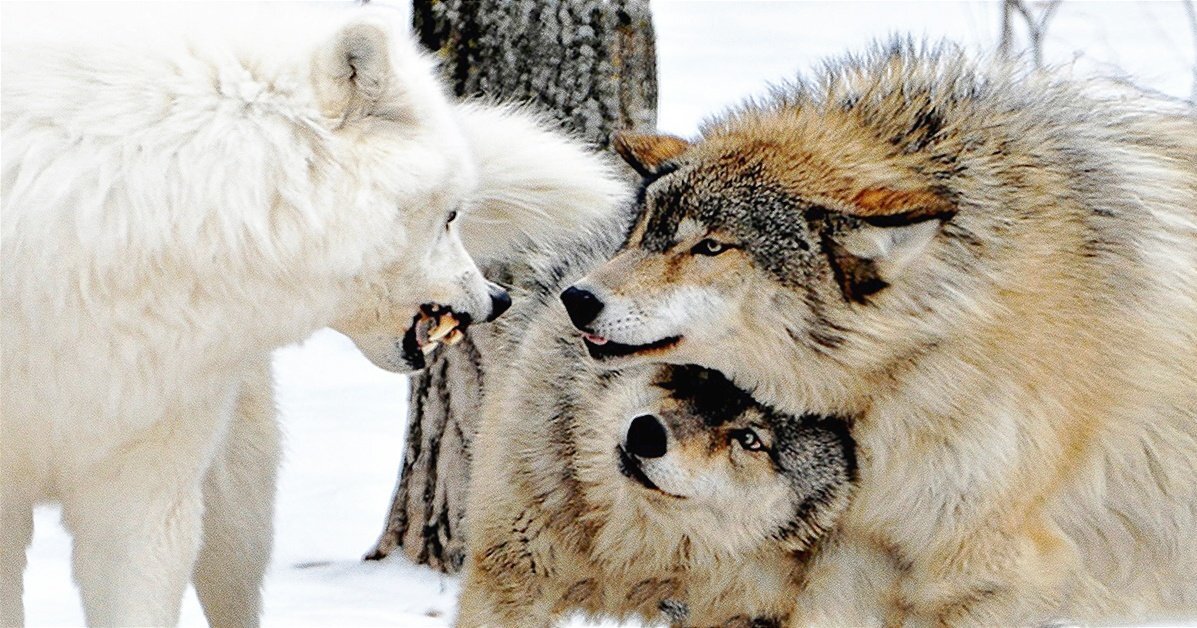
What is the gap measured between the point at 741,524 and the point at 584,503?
0.47m

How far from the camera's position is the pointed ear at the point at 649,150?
13.8 feet

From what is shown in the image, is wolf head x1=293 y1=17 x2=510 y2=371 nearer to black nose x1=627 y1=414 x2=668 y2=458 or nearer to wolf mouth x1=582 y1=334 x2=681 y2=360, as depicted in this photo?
wolf mouth x1=582 y1=334 x2=681 y2=360

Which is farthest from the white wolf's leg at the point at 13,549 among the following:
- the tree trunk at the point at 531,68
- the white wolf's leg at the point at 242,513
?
the tree trunk at the point at 531,68

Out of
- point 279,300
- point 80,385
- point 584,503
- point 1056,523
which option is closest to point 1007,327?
point 1056,523

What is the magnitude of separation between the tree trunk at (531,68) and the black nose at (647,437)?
3.49ft

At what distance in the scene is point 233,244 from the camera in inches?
132

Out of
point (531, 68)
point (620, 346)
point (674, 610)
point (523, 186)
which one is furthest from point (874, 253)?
point (531, 68)

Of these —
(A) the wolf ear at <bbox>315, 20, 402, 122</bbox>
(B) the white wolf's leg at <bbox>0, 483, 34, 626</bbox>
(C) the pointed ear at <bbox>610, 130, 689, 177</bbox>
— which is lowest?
(B) the white wolf's leg at <bbox>0, 483, 34, 626</bbox>

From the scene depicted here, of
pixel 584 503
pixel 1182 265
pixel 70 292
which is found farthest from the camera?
pixel 584 503

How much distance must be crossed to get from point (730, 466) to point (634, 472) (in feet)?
0.84

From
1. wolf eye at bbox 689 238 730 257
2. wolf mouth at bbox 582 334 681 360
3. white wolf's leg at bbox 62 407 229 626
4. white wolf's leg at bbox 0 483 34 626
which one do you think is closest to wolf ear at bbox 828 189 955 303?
wolf eye at bbox 689 238 730 257

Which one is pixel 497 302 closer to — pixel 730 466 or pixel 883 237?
pixel 730 466

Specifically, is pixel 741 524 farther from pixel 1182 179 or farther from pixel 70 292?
pixel 70 292

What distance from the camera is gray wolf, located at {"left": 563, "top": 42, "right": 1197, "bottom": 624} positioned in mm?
3773
